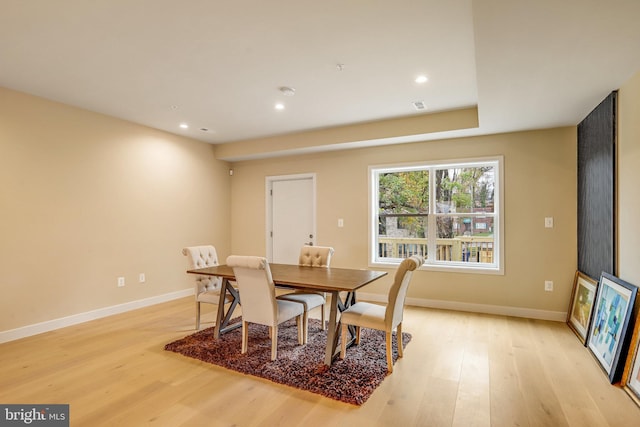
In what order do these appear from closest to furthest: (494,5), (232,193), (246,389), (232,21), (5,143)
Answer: (494,5) < (232,21) < (246,389) < (5,143) < (232,193)

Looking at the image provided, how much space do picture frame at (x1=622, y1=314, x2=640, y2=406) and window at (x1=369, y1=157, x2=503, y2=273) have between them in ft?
6.16

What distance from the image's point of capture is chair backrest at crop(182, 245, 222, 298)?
3789 millimetres

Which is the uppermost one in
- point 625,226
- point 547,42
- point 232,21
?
point 232,21

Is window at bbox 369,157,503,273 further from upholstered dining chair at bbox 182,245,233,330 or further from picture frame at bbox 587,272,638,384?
upholstered dining chair at bbox 182,245,233,330

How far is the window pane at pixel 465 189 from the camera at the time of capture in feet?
14.6

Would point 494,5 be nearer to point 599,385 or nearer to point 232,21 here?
point 232,21

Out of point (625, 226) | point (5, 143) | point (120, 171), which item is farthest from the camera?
point (120, 171)

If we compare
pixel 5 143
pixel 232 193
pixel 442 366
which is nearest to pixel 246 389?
pixel 442 366

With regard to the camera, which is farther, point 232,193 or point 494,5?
point 232,193

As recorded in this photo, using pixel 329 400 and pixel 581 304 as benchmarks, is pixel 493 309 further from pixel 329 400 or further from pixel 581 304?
pixel 329 400

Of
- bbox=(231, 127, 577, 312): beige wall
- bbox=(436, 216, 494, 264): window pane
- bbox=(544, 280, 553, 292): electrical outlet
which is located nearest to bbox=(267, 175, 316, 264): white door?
bbox=(231, 127, 577, 312): beige wall

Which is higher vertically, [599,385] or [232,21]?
[232,21]

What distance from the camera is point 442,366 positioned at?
278 cm

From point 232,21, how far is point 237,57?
52 centimetres
